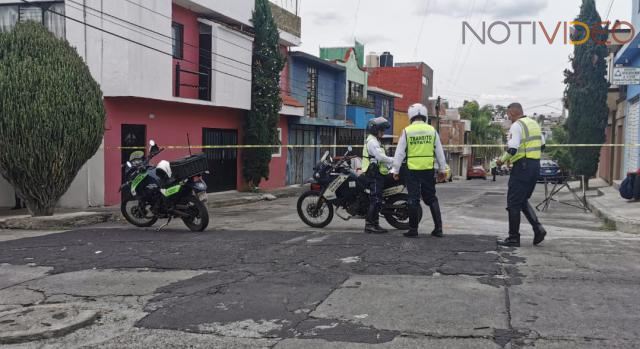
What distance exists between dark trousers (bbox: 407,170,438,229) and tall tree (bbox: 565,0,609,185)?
17.6 metres

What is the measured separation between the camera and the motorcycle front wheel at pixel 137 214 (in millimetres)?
10094

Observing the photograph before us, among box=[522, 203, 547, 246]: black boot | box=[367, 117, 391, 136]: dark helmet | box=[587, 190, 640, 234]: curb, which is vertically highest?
box=[367, 117, 391, 136]: dark helmet

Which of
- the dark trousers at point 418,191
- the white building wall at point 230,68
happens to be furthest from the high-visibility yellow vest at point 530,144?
the white building wall at point 230,68

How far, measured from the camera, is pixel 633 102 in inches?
742

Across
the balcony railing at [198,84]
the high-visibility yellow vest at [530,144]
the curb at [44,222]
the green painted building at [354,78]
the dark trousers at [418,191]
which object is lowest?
the curb at [44,222]

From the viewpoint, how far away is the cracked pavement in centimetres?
421

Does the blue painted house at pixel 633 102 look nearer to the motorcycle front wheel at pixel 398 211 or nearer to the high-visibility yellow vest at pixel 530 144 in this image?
the motorcycle front wheel at pixel 398 211

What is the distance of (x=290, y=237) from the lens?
8.55m

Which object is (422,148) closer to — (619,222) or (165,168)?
(619,222)

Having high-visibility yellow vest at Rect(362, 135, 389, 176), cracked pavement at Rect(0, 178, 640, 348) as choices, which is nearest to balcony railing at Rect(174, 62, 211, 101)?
cracked pavement at Rect(0, 178, 640, 348)

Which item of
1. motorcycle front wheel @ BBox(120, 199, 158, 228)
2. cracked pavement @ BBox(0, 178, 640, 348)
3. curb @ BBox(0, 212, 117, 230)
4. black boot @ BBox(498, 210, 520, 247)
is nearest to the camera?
cracked pavement @ BBox(0, 178, 640, 348)

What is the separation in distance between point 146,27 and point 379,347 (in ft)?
45.9

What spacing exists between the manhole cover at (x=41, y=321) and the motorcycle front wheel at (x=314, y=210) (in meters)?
4.95

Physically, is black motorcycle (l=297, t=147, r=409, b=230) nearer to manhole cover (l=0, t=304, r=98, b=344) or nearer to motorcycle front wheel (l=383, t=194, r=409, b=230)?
motorcycle front wheel (l=383, t=194, r=409, b=230)
